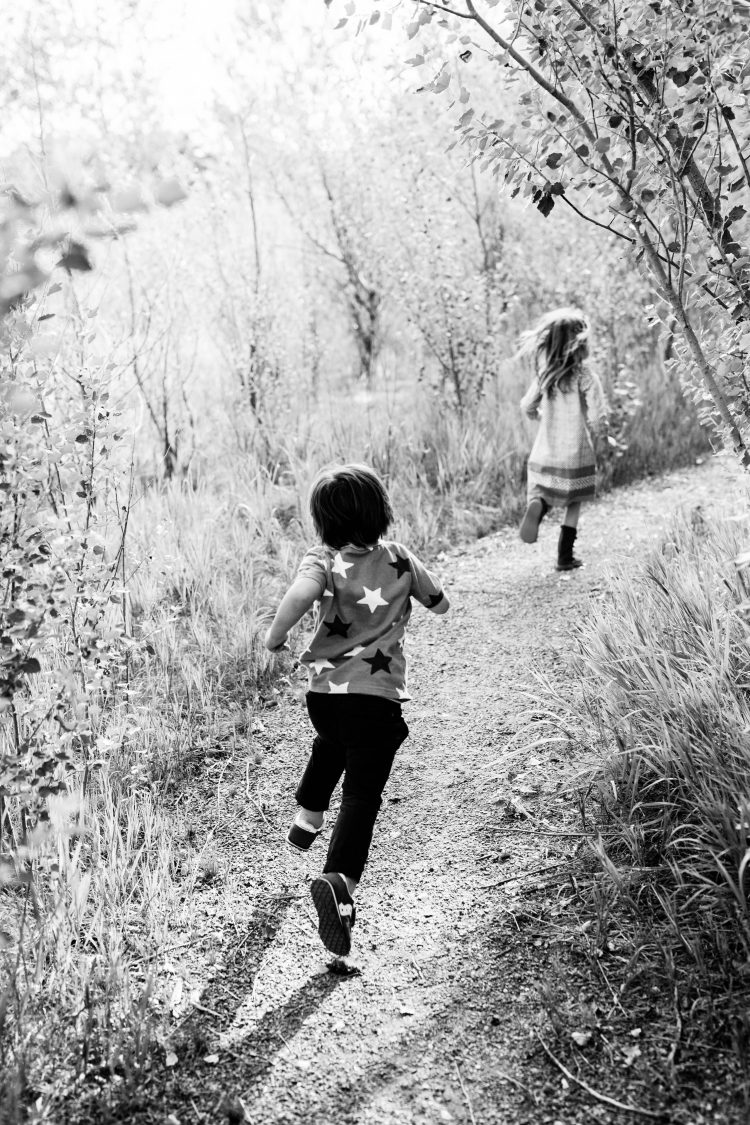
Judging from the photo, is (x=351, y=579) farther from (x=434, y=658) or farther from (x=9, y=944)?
(x=434, y=658)

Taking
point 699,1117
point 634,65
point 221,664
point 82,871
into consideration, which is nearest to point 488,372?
point 221,664

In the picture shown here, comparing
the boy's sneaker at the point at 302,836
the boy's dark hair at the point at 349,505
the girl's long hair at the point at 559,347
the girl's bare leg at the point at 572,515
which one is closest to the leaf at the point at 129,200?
the boy's dark hair at the point at 349,505

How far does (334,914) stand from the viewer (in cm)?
227

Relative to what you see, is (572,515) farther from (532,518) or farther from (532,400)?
(532,400)

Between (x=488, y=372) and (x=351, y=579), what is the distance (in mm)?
5085

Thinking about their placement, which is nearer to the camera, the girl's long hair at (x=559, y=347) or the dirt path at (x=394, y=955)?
the dirt path at (x=394, y=955)

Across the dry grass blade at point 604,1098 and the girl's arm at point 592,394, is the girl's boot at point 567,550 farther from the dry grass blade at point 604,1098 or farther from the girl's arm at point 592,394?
the dry grass blade at point 604,1098

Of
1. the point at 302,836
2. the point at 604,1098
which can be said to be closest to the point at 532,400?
the point at 302,836

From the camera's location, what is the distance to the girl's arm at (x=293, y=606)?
2.47 metres

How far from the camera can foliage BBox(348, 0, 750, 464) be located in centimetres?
246

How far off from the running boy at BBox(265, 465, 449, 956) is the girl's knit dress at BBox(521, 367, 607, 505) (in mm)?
2634

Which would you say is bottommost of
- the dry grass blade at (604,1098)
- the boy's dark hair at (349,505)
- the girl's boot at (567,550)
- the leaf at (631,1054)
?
the dry grass blade at (604,1098)

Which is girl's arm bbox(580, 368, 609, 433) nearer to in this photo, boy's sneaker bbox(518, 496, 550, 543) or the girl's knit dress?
the girl's knit dress

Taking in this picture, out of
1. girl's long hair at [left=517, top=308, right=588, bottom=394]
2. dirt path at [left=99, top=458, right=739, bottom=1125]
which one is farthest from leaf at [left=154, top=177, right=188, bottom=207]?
girl's long hair at [left=517, top=308, right=588, bottom=394]
